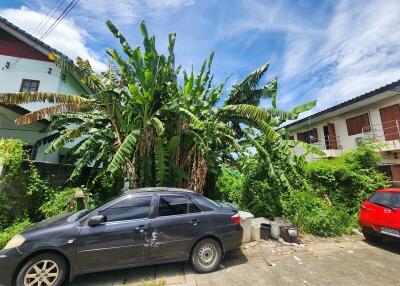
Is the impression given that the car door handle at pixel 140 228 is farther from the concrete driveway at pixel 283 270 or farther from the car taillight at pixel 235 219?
the car taillight at pixel 235 219

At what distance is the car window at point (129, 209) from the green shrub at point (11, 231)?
3.15 metres

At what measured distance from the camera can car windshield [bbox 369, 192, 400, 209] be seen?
252 inches

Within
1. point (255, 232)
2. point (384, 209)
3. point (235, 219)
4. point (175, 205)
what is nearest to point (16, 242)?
point (175, 205)

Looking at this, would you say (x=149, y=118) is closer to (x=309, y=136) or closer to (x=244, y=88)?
(x=244, y=88)

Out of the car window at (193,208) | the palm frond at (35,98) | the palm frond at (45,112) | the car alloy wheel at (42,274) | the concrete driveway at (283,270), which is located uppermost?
the palm frond at (35,98)

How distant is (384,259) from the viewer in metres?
5.87

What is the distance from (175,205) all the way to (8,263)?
2.93m

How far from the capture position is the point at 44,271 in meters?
4.14

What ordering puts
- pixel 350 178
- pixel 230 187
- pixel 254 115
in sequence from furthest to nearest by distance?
pixel 230 187, pixel 350 178, pixel 254 115

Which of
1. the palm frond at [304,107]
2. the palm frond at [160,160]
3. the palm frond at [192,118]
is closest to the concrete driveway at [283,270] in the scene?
the palm frond at [160,160]

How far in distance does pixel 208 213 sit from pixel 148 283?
1745 mm

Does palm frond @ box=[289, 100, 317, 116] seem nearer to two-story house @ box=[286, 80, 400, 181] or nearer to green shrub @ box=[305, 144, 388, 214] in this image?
green shrub @ box=[305, 144, 388, 214]

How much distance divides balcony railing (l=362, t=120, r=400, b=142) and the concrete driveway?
9621mm

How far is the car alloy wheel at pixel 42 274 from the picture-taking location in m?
4.05
